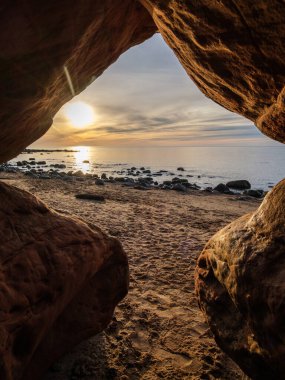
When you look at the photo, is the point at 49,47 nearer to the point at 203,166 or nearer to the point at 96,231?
the point at 96,231

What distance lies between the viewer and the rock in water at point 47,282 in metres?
2.87

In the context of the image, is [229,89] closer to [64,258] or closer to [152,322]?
[64,258]

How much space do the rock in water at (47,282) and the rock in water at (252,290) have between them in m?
1.55

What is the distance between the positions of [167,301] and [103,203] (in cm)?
977

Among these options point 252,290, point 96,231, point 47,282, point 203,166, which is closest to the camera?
point 252,290

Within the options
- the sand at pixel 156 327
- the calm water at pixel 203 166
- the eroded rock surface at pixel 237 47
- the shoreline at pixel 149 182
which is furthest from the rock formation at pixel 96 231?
the calm water at pixel 203 166

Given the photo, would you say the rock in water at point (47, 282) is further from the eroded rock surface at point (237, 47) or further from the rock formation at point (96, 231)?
the eroded rock surface at point (237, 47)

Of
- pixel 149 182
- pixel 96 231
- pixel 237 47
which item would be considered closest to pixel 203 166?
pixel 149 182

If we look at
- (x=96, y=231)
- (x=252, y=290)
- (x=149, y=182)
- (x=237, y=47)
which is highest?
(x=237, y=47)

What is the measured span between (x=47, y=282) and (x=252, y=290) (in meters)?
2.27

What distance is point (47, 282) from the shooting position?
3.26m

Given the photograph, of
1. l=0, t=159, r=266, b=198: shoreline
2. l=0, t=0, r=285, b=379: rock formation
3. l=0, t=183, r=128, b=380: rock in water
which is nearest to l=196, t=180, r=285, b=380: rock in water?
l=0, t=0, r=285, b=379: rock formation

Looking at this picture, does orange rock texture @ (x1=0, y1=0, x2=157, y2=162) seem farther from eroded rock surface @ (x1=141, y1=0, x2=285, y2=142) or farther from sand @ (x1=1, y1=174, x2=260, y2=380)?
sand @ (x1=1, y1=174, x2=260, y2=380)

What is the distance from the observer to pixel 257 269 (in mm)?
3002
